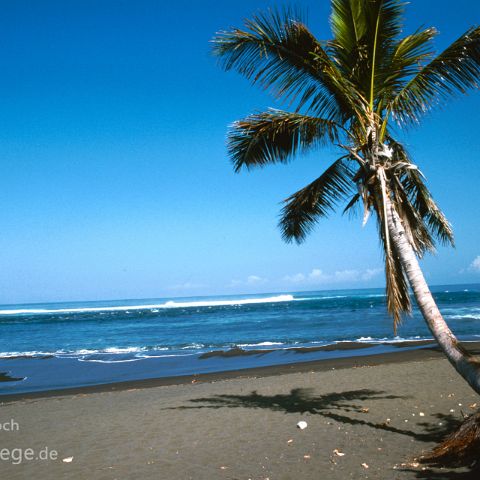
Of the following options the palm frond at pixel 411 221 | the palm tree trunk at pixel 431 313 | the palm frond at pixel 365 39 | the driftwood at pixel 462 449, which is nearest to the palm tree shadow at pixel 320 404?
the driftwood at pixel 462 449

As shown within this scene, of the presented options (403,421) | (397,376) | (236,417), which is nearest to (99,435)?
(236,417)

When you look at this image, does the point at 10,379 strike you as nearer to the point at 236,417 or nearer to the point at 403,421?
the point at 236,417

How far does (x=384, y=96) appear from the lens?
6.56 m

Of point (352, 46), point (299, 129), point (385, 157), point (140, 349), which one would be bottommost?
point (140, 349)

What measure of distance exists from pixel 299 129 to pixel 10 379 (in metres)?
14.3

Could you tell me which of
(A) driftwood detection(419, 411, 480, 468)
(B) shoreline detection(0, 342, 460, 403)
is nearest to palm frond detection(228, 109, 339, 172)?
(A) driftwood detection(419, 411, 480, 468)

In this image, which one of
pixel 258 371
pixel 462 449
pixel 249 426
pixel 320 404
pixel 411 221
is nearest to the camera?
pixel 462 449

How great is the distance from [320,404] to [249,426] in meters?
1.88

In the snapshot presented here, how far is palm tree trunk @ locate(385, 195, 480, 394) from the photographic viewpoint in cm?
459

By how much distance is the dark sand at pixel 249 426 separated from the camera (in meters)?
5.57

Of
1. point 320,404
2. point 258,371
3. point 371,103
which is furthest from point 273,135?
point 258,371

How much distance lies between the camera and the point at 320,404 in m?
8.52

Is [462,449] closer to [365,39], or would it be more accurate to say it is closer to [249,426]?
[249,426]

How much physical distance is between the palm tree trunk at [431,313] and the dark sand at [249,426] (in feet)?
4.05
